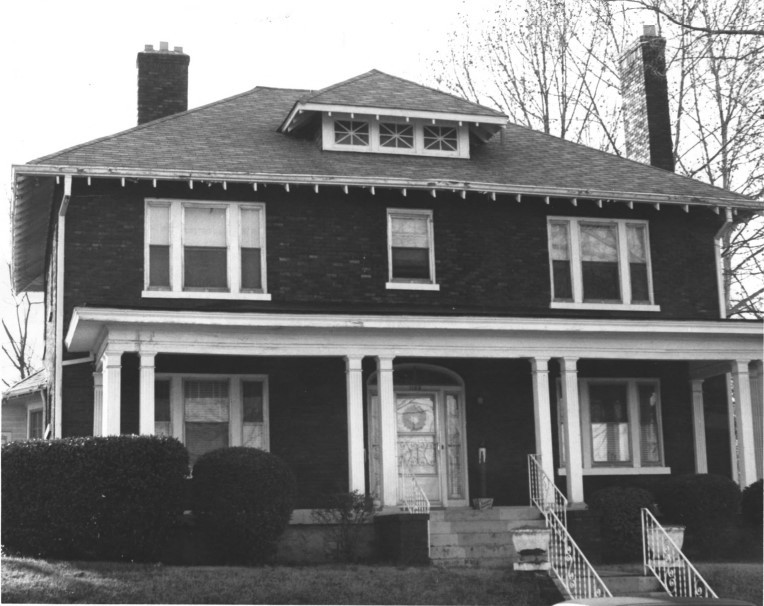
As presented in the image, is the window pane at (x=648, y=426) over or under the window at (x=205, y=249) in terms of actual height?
under

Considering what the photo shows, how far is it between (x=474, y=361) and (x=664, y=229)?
4.57m

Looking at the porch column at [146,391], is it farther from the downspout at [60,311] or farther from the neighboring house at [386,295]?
the downspout at [60,311]

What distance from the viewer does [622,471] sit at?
72.2 ft

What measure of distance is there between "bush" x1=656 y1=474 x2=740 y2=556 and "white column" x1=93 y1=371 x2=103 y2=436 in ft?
30.7

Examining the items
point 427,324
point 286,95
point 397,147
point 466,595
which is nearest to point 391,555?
point 466,595

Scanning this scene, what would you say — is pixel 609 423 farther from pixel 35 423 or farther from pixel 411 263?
pixel 35 423

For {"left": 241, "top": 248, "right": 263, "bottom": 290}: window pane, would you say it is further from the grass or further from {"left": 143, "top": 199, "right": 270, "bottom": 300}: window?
the grass

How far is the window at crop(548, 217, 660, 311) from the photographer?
73.5ft

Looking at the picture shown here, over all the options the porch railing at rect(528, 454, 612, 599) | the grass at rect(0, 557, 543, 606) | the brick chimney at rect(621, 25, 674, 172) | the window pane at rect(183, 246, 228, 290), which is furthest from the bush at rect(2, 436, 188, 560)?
the brick chimney at rect(621, 25, 674, 172)

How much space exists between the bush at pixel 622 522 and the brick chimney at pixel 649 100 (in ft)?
28.6

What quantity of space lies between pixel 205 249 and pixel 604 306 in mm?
7188

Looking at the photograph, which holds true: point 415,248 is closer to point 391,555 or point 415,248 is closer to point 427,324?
point 427,324

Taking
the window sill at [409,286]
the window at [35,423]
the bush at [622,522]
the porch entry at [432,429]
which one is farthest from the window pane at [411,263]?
the window at [35,423]

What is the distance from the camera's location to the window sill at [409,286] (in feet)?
70.0
